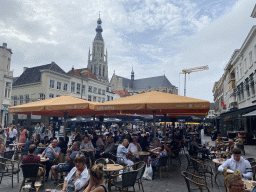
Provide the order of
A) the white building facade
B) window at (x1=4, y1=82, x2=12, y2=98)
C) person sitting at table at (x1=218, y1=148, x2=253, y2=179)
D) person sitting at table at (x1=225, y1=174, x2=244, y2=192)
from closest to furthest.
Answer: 1. person sitting at table at (x1=225, y1=174, x2=244, y2=192)
2. person sitting at table at (x1=218, y1=148, x2=253, y2=179)
3. the white building facade
4. window at (x1=4, y1=82, x2=12, y2=98)

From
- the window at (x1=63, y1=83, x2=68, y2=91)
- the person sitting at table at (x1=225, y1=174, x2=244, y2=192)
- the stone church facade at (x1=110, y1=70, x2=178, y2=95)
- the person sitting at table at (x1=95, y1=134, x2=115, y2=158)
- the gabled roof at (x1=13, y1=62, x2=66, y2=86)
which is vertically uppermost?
the stone church facade at (x1=110, y1=70, x2=178, y2=95)

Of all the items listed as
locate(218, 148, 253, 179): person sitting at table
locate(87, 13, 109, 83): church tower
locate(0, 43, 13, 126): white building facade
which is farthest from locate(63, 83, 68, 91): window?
locate(87, 13, 109, 83): church tower

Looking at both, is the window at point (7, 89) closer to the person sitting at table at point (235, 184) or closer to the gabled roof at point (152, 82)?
the person sitting at table at point (235, 184)

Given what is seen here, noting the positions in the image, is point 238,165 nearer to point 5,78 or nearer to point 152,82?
point 5,78

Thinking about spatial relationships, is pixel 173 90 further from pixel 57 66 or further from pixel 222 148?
pixel 222 148

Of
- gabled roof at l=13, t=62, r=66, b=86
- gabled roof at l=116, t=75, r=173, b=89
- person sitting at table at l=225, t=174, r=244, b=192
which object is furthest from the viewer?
gabled roof at l=116, t=75, r=173, b=89

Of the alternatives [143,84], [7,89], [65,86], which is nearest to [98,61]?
[143,84]

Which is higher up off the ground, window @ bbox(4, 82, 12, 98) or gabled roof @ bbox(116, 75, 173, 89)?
gabled roof @ bbox(116, 75, 173, 89)

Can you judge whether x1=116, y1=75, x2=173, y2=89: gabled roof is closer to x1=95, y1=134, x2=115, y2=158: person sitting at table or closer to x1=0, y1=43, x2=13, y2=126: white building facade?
x1=0, y1=43, x2=13, y2=126: white building facade

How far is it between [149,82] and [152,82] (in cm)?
212

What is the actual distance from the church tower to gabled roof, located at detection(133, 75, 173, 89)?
2608cm

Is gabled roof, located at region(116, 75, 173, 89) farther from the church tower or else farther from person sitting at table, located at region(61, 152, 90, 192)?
person sitting at table, located at region(61, 152, 90, 192)

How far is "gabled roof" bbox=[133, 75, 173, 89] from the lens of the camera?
99.9 metres

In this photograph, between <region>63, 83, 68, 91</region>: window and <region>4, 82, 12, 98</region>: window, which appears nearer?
<region>4, 82, 12, 98</region>: window
